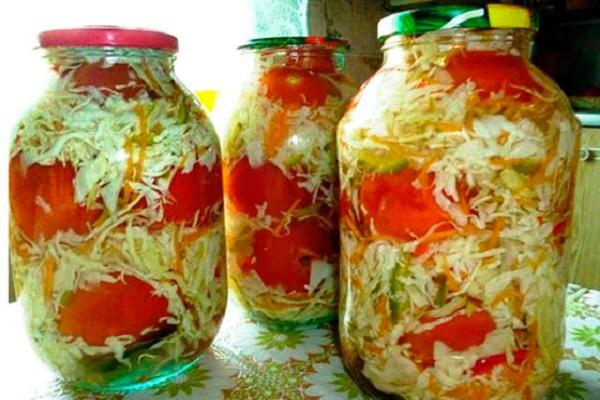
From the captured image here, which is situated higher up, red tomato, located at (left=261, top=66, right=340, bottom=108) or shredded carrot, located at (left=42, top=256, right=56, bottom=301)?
red tomato, located at (left=261, top=66, right=340, bottom=108)

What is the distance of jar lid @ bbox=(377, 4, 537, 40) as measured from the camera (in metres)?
0.38

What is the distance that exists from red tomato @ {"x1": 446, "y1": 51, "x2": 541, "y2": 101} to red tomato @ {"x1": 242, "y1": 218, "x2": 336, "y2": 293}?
206 mm

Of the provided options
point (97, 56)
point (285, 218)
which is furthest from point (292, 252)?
point (97, 56)

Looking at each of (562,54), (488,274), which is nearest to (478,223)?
(488,274)

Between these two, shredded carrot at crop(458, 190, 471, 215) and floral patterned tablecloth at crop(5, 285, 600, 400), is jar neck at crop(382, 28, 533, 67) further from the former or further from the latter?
floral patterned tablecloth at crop(5, 285, 600, 400)

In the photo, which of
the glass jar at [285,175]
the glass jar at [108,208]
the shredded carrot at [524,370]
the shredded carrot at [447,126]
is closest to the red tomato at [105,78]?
the glass jar at [108,208]

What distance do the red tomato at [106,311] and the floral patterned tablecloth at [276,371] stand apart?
0.06 metres

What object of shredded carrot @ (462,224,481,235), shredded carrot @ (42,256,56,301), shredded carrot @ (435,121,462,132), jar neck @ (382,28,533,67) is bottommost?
shredded carrot @ (42,256,56,301)

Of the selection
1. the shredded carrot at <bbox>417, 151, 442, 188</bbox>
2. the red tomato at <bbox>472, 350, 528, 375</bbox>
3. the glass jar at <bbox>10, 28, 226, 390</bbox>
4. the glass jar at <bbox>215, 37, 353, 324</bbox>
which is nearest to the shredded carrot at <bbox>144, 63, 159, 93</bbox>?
the glass jar at <bbox>10, 28, 226, 390</bbox>

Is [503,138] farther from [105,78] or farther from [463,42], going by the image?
[105,78]

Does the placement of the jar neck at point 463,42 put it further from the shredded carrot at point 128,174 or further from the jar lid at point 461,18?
the shredded carrot at point 128,174

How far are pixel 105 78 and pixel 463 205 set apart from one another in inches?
11.3

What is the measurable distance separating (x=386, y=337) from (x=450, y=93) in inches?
7.4

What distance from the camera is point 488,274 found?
15.5 inches
